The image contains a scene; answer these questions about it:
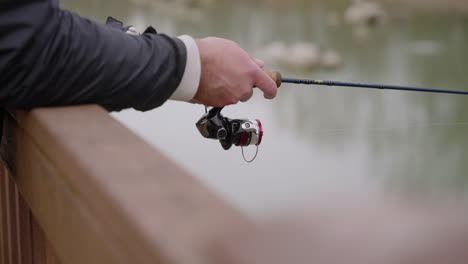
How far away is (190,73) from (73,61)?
161 mm

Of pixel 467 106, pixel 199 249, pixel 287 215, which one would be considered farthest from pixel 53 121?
pixel 467 106

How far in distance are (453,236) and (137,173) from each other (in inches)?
279

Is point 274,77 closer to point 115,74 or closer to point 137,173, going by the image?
point 115,74

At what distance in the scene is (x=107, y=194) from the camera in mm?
330

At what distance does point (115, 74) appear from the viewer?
0.62m

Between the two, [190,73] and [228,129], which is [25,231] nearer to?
[190,73]

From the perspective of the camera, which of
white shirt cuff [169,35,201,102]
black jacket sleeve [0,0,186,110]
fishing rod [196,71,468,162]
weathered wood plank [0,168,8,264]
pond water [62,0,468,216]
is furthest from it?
pond water [62,0,468,216]

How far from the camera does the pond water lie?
8.63m

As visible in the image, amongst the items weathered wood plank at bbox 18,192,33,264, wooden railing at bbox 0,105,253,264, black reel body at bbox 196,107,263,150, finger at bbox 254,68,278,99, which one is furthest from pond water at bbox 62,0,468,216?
wooden railing at bbox 0,105,253,264

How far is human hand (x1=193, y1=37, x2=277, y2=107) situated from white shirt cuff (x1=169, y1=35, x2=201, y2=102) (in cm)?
3

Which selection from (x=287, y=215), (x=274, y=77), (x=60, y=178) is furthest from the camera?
(x=287, y=215)

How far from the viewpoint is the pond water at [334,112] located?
28.3ft

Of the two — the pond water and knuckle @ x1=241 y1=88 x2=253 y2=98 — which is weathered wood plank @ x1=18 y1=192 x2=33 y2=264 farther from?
the pond water

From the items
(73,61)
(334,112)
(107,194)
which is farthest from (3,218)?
(334,112)
